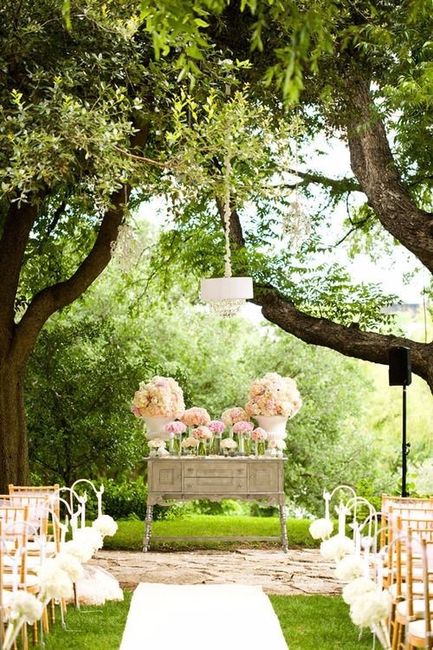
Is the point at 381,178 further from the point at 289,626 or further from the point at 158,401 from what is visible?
the point at 289,626

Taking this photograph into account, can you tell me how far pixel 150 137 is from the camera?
10.2m

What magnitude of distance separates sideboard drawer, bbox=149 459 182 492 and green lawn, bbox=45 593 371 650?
2.10 m

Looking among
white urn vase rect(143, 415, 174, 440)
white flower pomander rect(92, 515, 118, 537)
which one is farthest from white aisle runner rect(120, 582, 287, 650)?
white urn vase rect(143, 415, 174, 440)

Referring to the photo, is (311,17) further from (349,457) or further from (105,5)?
(349,457)

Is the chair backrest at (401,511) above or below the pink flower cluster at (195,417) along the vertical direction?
below

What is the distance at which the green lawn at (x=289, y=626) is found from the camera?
6266mm

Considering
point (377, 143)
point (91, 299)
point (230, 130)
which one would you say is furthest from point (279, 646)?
point (91, 299)

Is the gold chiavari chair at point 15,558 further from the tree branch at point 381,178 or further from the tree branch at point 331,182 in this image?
the tree branch at point 331,182

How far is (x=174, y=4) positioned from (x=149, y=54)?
16.8 feet

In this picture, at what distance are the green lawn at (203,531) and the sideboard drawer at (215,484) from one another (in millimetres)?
579

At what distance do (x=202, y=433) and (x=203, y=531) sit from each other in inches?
96.3

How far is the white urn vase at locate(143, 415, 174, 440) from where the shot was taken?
32.7 feet

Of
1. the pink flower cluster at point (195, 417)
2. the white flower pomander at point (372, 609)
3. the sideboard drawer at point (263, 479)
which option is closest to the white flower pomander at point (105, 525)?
the white flower pomander at point (372, 609)

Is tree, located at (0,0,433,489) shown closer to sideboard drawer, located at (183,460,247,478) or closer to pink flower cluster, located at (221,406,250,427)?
pink flower cluster, located at (221,406,250,427)
